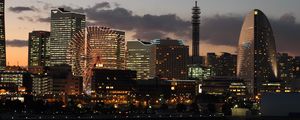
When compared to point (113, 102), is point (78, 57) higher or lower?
higher

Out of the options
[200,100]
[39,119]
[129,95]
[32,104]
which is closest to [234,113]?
[39,119]

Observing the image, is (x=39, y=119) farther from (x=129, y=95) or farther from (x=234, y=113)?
(x=129, y=95)

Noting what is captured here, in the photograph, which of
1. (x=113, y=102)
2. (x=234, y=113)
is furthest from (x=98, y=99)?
(x=234, y=113)

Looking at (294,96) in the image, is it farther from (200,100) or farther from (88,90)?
(88,90)

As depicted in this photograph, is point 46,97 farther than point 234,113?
Yes

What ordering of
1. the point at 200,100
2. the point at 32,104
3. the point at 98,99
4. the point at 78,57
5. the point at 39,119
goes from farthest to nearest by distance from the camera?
1. the point at 98,99
2. the point at 200,100
3. the point at 78,57
4. the point at 32,104
5. the point at 39,119

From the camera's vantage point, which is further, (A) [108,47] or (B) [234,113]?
(A) [108,47]

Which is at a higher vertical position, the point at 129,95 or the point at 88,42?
the point at 88,42

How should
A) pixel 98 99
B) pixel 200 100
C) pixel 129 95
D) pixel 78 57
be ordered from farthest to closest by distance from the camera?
pixel 129 95 < pixel 98 99 < pixel 200 100 < pixel 78 57

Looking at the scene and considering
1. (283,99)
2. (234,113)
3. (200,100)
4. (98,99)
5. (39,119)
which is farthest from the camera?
(98,99)
